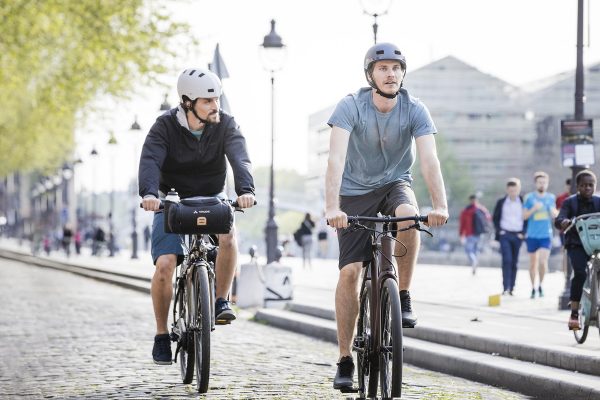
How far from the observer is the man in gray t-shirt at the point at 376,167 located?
6.54 metres

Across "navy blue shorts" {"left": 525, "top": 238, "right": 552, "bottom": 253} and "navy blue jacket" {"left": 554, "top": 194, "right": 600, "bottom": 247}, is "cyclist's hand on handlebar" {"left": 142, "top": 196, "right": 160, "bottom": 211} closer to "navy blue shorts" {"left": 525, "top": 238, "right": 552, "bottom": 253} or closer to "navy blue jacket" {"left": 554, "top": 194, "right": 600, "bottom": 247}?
"navy blue jacket" {"left": 554, "top": 194, "right": 600, "bottom": 247}

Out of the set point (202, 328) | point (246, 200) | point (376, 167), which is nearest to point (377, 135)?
point (376, 167)

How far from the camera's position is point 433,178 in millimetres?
6586

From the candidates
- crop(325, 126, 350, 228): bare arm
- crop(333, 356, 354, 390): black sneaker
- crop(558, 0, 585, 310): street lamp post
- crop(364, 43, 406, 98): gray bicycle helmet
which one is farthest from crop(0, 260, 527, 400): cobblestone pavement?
crop(558, 0, 585, 310): street lamp post

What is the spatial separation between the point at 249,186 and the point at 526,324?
16.4 feet

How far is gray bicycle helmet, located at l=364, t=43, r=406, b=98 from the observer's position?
6.57 metres

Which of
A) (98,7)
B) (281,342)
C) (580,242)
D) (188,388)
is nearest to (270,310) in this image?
(281,342)

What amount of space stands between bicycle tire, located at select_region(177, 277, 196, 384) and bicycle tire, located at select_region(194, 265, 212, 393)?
0.09 meters

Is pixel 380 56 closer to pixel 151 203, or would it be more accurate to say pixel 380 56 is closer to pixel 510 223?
pixel 151 203

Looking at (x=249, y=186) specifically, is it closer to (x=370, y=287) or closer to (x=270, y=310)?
(x=370, y=287)

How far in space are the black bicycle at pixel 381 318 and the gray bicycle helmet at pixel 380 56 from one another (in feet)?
2.39

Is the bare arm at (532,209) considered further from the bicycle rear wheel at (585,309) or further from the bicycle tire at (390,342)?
the bicycle tire at (390,342)

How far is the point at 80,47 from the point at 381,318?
26.6 meters

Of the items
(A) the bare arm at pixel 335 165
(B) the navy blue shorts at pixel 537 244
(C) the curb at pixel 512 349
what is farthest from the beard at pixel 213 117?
(B) the navy blue shorts at pixel 537 244
